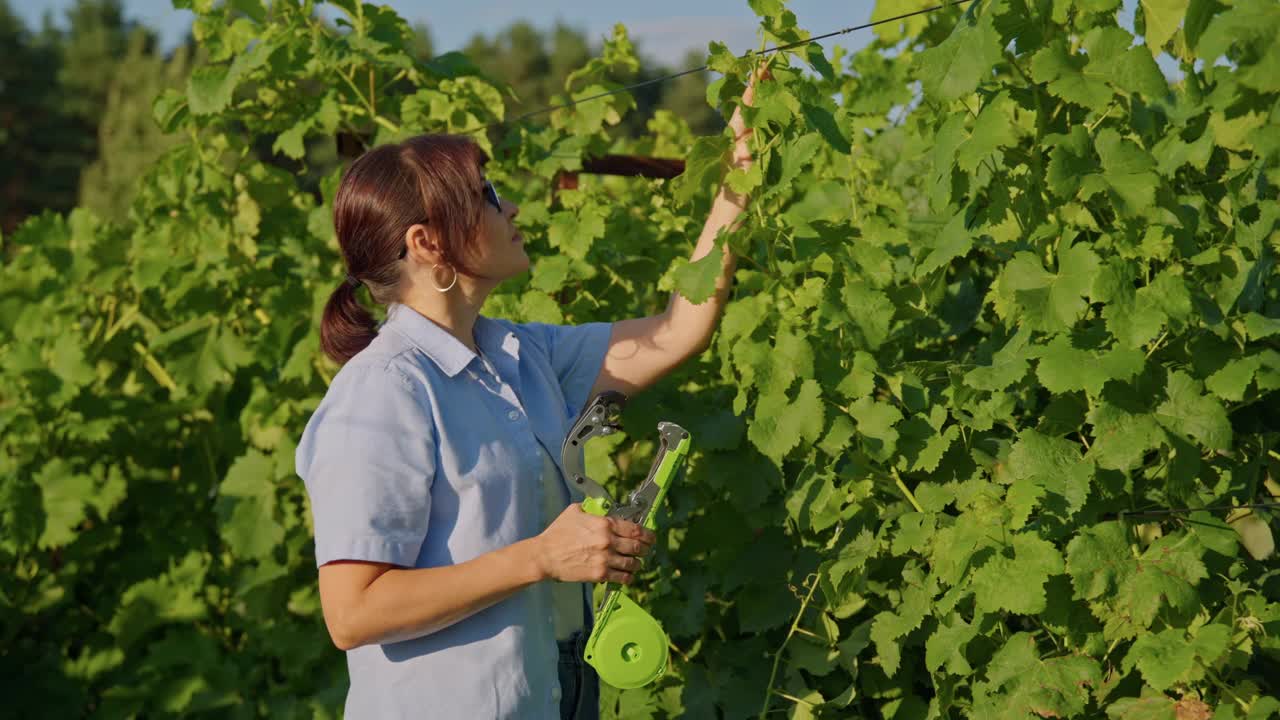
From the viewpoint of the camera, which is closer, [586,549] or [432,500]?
[586,549]

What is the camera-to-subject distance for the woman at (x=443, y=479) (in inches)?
80.4

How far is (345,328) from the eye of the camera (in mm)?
2488

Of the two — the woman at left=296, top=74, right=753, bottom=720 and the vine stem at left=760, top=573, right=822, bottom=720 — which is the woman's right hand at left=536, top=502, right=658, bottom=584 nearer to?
the woman at left=296, top=74, right=753, bottom=720

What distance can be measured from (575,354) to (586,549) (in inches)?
27.2

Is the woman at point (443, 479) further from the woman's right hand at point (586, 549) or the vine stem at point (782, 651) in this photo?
the vine stem at point (782, 651)

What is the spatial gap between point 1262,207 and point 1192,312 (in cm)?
27

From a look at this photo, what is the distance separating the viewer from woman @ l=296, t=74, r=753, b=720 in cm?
204

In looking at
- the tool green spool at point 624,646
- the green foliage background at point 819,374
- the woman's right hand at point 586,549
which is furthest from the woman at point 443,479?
the green foliage background at point 819,374

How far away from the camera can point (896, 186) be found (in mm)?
3803

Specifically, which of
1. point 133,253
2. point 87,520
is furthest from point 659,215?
point 87,520

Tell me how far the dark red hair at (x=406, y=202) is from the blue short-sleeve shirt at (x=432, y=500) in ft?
0.38

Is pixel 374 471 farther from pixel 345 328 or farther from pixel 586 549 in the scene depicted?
pixel 345 328

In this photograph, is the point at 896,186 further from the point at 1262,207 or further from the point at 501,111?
the point at 1262,207

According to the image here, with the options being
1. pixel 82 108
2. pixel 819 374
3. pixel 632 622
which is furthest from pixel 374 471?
pixel 82 108
